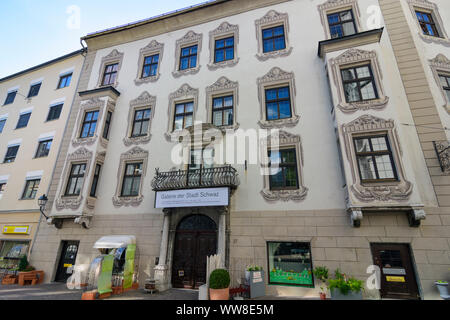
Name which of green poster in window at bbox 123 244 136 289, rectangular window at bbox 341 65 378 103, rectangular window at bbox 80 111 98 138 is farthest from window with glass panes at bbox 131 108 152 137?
rectangular window at bbox 341 65 378 103

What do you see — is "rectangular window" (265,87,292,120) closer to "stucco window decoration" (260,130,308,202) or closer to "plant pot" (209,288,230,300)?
"stucco window decoration" (260,130,308,202)

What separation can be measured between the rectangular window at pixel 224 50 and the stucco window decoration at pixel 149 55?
393 centimetres

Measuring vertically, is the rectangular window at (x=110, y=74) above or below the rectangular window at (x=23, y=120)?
above

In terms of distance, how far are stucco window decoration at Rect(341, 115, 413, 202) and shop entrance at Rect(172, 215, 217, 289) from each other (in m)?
6.43

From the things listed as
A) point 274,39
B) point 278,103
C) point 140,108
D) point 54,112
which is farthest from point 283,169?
point 54,112

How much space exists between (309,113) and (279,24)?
6259 mm

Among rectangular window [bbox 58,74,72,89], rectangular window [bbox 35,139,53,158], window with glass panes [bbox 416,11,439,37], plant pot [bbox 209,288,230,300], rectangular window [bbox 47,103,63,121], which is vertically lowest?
plant pot [bbox 209,288,230,300]

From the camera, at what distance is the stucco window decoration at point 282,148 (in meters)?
9.91

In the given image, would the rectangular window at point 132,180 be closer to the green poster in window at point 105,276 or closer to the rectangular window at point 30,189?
the green poster in window at point 105,276

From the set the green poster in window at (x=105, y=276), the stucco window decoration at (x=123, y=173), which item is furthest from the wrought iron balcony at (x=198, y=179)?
the green poster in window at (x=105, y=276)

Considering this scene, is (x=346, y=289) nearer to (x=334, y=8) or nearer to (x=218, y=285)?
(x=218, y=285)

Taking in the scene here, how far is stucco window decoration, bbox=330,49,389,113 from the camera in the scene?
381 inches

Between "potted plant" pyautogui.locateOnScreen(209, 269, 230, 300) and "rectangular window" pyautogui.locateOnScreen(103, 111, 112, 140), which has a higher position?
"rectangular window" pyautogui.locateOnScreen(103, 111, 112, 140)

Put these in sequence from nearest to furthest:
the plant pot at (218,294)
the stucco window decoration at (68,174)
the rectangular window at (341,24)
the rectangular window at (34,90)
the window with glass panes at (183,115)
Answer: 1. the plant pot at (218,294)
2. the rectangular window at (341,24)
3. the stucco window decoration at (68,174)
4. the window with glass panes at (183,115)
5. the rectangular window at (34,90)
